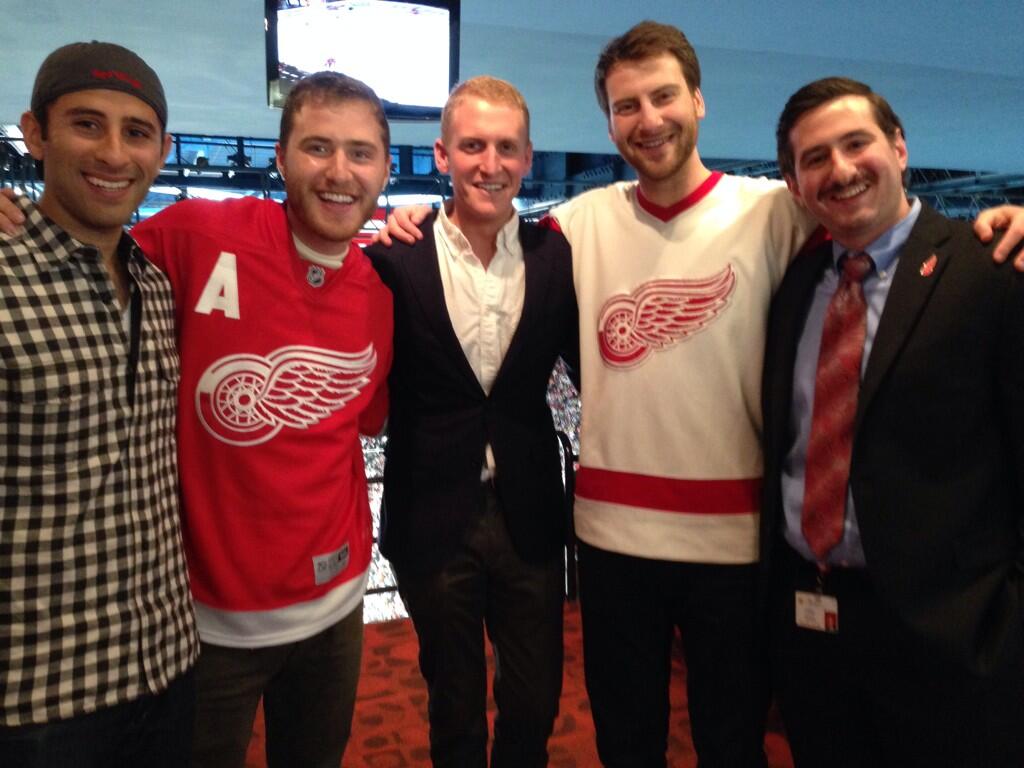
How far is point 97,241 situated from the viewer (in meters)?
1.31

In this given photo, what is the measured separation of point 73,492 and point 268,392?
16.7 inches

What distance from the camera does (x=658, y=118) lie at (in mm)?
1759

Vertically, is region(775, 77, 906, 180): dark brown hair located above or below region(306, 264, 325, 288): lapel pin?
above

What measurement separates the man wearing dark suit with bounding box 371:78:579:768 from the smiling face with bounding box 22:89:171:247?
25.5 inches

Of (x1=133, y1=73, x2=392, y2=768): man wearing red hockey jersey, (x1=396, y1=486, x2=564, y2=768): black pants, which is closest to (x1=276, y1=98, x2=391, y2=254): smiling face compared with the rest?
(x1=133, y1=73, x2=392, y2=768): man wearing red hockey jersey

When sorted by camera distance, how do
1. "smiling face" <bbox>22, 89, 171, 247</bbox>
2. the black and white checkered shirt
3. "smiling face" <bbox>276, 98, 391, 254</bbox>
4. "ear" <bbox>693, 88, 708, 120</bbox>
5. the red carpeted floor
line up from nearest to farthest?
1. the black and white checkered shirt
2. "smiling face" <bbox>22, 89, 171, 247</bbox>
3. "smiling face" <bbox>276, 98, 391, 254</bbox>
4. "ear" <bbox>693, 88, 708, 120</bbox>
5. the red carpeted floor

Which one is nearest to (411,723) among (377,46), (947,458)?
(947,458)

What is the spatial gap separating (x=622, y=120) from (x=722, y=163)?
1041 centimetres

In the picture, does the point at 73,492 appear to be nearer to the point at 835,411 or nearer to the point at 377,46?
the point at 835,411

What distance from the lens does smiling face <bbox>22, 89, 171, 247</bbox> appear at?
4.15 ft

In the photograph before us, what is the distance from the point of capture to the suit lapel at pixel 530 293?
1.78 metres

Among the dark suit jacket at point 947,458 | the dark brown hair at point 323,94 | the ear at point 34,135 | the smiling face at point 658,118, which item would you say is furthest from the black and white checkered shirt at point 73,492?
the dark suit jacket at point 947,458

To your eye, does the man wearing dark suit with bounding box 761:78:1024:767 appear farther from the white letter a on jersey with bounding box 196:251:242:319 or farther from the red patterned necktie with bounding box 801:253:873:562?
the white letter a on jersey with bounding box 196:251:242:319

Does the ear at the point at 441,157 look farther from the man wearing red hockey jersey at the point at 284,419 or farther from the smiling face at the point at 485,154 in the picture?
Result: the man wearing red hockey jersey at the point at 284,419
